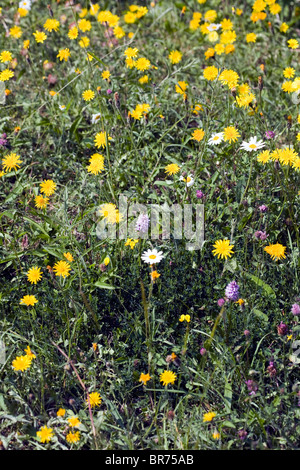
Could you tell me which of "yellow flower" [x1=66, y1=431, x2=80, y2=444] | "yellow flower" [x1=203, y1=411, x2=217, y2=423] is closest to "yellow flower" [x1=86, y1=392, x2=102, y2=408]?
"yellow flower" [x1=66, y1=431, x2=80, y2=444]

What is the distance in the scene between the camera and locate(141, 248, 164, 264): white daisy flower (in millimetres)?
2617

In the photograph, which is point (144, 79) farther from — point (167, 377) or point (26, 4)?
point (167, 377)

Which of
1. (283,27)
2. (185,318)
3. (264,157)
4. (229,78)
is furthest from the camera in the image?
(283,27)

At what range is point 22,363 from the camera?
2.35 metres

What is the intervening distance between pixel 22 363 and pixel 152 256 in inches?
31.7

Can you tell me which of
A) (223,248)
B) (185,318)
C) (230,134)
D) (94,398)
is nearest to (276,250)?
(223,248)

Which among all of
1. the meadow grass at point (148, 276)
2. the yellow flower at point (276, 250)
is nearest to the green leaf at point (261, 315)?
the meadow grass at point (148, 276)

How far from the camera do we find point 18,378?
8.11ft

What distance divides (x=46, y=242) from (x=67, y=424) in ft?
3.32

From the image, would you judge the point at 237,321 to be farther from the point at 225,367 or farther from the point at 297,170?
the point at 297,170

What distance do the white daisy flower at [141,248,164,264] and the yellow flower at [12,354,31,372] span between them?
0.73 meters

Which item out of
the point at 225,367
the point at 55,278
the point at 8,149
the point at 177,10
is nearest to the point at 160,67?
the point at 177,10

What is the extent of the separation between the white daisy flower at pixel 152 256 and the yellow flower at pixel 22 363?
28.7 inches

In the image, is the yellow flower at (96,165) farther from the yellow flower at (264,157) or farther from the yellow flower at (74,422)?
the yellow flower at (74,422)
